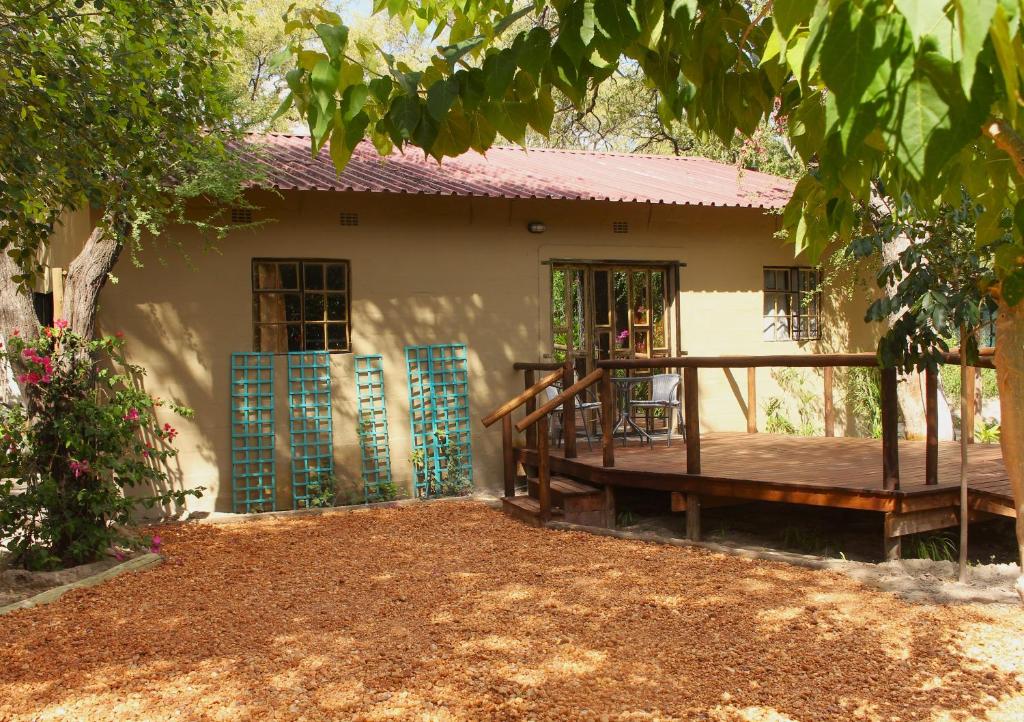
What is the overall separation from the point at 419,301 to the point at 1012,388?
735 centimetres

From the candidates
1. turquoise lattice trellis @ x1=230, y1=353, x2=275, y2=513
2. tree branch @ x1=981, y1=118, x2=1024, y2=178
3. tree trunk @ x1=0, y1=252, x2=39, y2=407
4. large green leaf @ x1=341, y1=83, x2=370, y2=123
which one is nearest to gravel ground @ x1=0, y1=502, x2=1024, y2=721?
turquoise lattice trellis @ x1=230, y1=353, x2=275, y2=513

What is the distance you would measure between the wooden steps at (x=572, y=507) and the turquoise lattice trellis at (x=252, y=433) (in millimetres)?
2497

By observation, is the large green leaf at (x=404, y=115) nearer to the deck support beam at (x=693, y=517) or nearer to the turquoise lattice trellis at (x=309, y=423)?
the deck support beam at (x=693, y=517)

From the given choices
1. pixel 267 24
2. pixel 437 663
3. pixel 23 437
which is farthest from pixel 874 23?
pixel 267 24

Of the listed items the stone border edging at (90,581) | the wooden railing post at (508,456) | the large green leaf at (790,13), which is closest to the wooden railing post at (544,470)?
the wooden railing post at (508,456)

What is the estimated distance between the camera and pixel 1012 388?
1.93 m

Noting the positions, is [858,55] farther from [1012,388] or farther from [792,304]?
[792,304]

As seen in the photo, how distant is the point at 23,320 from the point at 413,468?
3.77m

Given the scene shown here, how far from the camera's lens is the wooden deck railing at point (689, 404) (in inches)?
227

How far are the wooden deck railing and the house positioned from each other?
94 cm

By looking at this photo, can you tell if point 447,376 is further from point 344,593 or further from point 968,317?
point 968,317

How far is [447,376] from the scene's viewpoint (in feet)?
29.7

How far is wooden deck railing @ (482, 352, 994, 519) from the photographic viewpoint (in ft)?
19.0

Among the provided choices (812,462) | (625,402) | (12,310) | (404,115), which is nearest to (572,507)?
(812,462)
